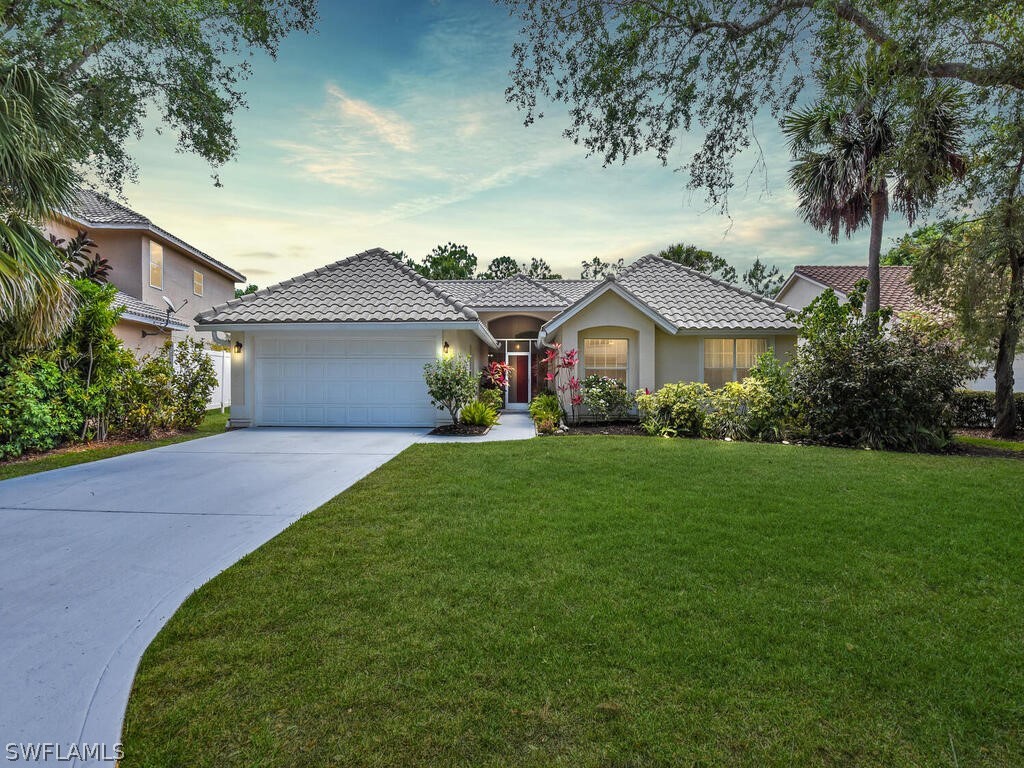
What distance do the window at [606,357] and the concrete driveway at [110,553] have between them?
22.9ft

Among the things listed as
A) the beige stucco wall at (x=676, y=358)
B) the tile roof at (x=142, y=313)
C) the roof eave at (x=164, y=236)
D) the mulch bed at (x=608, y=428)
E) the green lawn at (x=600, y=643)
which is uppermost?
the roof eave at (x=164, y=236)

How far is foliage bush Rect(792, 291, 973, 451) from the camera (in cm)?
1043

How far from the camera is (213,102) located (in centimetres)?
850

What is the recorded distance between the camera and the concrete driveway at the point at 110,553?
2.57 metres

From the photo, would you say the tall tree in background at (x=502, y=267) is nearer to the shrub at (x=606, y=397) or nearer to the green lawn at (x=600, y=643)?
the shrub at (x=606, y=397)

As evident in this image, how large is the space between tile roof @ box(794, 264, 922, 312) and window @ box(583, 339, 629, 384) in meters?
10.8

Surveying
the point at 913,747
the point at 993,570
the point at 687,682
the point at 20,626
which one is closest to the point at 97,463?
the point at 20,626

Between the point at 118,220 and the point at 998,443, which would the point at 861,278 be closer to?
the point at 998,443

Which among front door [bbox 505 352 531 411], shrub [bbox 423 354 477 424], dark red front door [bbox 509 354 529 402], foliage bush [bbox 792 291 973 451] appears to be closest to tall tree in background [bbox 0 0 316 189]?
shrub [bbox 423 354 477 424]

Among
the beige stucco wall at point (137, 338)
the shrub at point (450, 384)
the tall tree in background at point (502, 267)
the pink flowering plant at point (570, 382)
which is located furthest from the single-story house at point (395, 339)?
the tall tree in background at point (502, 267)

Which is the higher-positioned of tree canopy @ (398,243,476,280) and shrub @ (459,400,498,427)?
tree canopy @ (398,243,476,280)

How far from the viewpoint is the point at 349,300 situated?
13758mm

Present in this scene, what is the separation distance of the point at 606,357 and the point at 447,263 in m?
32.1

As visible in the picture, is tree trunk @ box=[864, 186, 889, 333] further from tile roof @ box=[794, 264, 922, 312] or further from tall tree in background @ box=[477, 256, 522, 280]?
tall tree in background @ box=[477, 256, 522, 280]
